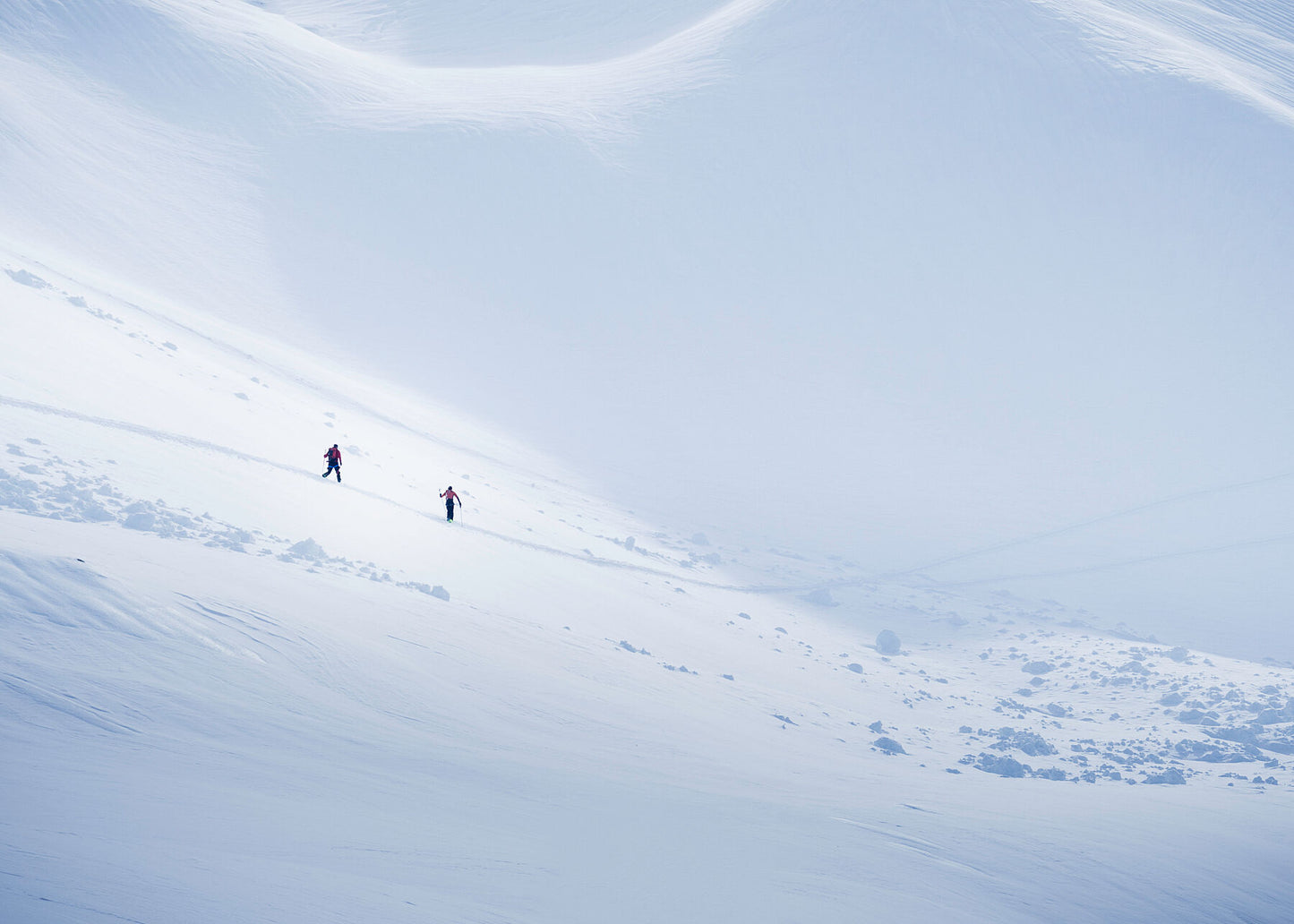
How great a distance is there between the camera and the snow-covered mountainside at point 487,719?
6.34 m

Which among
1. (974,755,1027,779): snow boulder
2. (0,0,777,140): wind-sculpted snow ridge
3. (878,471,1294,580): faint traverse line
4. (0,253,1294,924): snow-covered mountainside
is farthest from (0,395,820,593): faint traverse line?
(0,0,777,140): wind-sculpted snow ridge

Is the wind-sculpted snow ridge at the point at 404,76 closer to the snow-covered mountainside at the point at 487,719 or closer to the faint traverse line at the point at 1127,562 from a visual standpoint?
the faint traverse line at the point at 1127,562

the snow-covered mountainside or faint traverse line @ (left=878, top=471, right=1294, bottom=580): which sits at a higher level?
faint traverse line @ (left=878, top=471, right=1294, bottom=580)

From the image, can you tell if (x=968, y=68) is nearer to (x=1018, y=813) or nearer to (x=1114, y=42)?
(x=1114, y=42)

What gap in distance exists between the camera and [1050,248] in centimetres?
3569

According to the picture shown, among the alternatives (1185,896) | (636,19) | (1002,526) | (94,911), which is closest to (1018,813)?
(1185,896)

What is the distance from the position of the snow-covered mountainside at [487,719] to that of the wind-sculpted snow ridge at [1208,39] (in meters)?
31.2

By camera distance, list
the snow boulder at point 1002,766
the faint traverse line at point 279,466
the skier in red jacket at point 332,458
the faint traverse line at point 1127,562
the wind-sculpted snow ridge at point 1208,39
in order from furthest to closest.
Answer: the wind-sculpted snow ridge at point 1208,39, the faint traverse line at point 1127,562, the skier in red jacket at point 332,458, the faint traverse line at point 279,466, the snow boulder at point 1002,766

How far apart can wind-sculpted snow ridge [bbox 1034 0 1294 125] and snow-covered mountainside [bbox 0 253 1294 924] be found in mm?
31234

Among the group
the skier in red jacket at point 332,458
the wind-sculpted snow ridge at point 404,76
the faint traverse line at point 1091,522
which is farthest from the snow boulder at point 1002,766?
the wind-sculpted snow ridge at point 404,76

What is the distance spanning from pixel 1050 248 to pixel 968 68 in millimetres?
10510

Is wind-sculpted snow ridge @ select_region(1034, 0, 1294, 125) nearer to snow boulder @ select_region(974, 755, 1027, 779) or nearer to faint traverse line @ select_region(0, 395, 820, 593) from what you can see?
faint traverse line @ select_region(0, 395, 820, 593)

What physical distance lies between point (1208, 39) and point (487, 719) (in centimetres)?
5142

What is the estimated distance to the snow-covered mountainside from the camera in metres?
6.34
